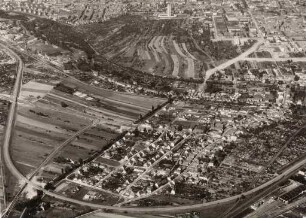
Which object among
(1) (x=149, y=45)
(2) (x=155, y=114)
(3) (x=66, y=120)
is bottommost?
(3) (x=66, y=120)

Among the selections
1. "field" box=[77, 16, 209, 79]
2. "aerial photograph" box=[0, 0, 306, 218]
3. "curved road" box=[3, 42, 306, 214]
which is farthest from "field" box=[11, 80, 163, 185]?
"field" box=[77, 16, 209, 79]

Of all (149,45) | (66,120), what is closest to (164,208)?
(66,120)

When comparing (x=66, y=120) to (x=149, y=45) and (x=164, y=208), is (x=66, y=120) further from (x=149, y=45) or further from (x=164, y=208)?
(x=149, y=45)

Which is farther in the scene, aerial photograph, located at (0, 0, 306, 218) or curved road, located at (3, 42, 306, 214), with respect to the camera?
aerial photograph, located at (0, 0, 306, 218)

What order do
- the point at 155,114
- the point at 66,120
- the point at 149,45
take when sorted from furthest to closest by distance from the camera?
1. the point at 149,45
2. the point at 155,114
3. the point at 66,120

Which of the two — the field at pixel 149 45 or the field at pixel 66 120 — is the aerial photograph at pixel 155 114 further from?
the field at pixel 149 45

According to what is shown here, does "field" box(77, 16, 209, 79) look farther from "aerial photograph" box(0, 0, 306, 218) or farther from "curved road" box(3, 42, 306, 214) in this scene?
"curved road" box(3, 42, 306, 214)

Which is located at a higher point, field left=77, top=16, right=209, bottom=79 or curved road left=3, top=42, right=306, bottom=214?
field left=77, top=16, right=209, bottom=79

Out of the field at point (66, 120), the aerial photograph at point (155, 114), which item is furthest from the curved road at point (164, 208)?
the field at point (66, 120)
